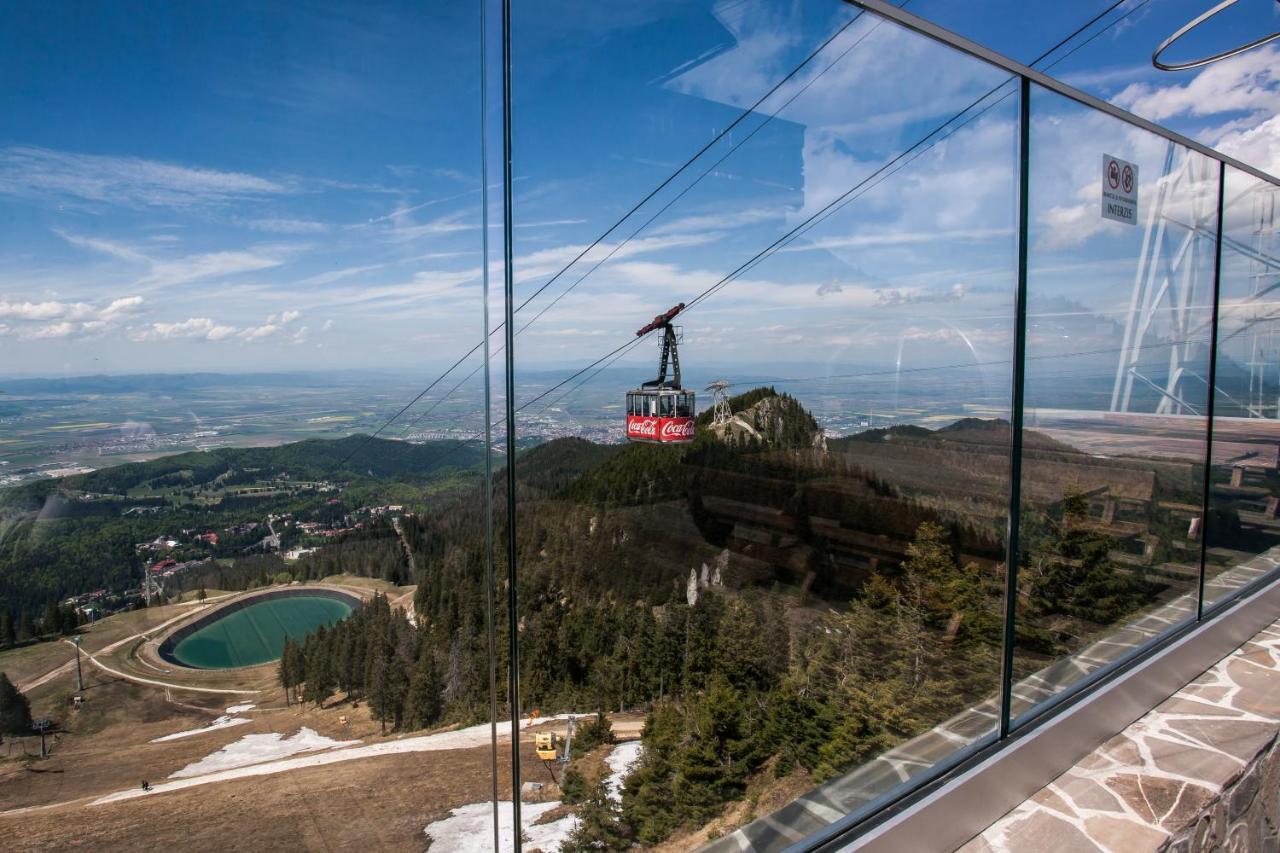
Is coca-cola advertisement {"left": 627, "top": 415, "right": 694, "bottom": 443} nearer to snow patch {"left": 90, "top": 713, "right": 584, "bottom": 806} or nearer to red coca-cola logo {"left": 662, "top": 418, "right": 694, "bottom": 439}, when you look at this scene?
red coca-cola logo {"left": 662, "top": 418, "right": 694, "bottom": 439}

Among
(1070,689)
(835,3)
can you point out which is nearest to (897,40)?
(835,3)

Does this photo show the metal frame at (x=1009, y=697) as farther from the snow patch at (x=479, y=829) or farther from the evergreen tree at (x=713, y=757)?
the evergreen tree at (x=713, y=757)

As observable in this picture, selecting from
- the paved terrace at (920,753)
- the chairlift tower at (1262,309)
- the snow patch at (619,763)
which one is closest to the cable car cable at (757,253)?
the snow patch at (619,763)

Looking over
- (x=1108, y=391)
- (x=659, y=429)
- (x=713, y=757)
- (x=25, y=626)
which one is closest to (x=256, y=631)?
(x=25, y=626)

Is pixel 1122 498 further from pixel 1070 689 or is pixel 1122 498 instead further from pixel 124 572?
pixel 124 572

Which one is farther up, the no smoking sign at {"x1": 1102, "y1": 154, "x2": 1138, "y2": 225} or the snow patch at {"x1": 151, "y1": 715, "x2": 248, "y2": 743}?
the no smoking sign at {"x1": 1102, "y1": 154, "x2": 1138, "y2": 225}

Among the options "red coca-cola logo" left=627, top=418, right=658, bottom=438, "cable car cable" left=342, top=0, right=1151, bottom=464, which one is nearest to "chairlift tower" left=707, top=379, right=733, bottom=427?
"cable car cable" left=342, top=0, right=1151, bottom=464
